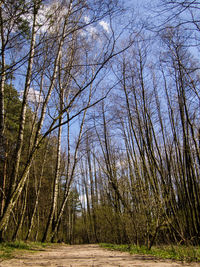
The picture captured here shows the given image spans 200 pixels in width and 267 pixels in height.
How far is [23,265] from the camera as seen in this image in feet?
9.69

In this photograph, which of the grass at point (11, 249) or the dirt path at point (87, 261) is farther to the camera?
the grass at point (11, 249)

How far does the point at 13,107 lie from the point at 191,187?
7945 mm

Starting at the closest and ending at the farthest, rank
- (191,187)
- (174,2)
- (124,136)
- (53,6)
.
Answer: (174,2) < (53,6) < (191,187) < (124,136)

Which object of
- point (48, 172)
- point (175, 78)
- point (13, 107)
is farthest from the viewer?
point (48, 172)

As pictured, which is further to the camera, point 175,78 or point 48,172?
point 48,172

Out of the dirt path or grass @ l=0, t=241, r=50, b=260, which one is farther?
grass @ l=0, t=241, r=50, b=260

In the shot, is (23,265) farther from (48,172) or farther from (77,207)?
(77,207)

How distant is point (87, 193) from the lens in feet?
62.6

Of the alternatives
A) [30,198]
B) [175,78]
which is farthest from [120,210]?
[30,198]

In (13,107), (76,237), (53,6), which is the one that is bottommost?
(76,237)

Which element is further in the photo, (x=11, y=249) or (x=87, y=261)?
(x=11, y=249)

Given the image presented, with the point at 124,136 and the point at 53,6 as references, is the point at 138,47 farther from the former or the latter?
the point at 53,6

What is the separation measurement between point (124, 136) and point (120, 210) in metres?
2.68

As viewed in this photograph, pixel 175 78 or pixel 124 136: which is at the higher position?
pixel 175 78
